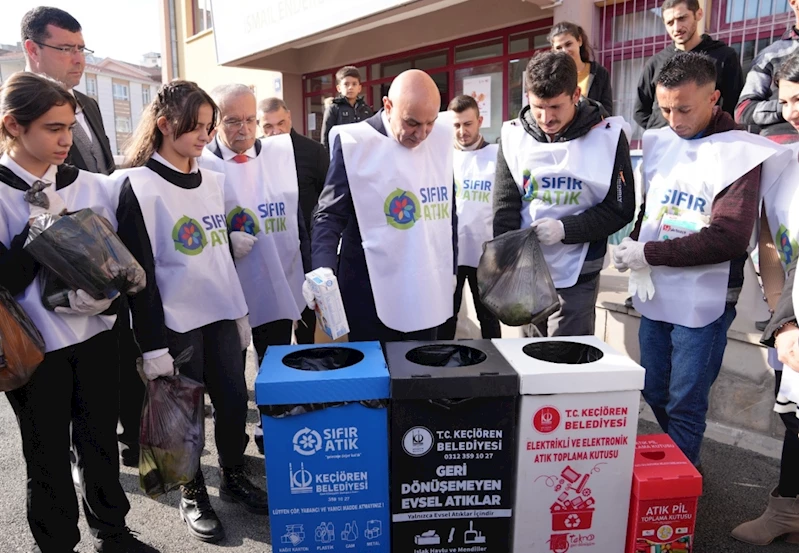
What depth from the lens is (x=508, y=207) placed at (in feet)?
8.64

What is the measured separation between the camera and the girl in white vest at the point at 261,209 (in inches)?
110

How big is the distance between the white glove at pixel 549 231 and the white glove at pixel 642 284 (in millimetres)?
344

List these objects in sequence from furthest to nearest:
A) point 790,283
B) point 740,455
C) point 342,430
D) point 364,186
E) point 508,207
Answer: point 740,455 < point 508,207 < point 364,186 < point 790,283 < point 342,430

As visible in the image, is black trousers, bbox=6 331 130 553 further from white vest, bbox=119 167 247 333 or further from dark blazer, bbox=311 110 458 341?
dark blazer, bbox=311 110 458 341

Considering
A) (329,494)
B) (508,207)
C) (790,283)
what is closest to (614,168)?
(508,207)

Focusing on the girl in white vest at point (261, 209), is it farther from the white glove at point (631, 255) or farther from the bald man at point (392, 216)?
the white glove at point (631, 255)

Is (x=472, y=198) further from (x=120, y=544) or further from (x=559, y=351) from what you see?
(x=120, y=544)

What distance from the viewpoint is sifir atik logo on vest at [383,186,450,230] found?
245 cm

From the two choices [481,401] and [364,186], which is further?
[364,186]

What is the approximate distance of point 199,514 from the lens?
8.21 feet

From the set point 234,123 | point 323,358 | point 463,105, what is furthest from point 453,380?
point 463,105

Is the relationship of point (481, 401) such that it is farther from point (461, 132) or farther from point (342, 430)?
point (461, 132)

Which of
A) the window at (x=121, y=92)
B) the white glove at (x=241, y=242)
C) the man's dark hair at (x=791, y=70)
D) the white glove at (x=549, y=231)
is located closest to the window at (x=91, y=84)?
the window at (x=121, y=92)

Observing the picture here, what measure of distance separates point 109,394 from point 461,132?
105 inches
